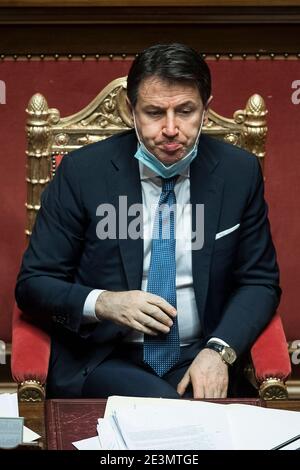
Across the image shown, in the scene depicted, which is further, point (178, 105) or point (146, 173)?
point (146, 173)

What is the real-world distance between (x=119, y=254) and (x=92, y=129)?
0.46m

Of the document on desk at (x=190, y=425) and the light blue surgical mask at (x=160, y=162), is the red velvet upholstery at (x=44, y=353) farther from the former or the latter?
the light blue surgical mask at (x=160, y=162)

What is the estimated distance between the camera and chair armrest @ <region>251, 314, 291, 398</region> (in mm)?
2537

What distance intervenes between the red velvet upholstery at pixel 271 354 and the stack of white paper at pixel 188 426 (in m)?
0.29

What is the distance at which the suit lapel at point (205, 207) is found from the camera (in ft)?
9.06

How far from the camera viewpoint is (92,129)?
303 centimetres

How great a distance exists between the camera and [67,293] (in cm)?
267

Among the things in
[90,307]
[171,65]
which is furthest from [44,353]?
[171,65]

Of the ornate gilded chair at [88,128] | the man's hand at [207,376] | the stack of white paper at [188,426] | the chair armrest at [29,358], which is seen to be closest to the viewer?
the stack of white paper at [188,426]

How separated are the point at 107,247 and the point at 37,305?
25 cm

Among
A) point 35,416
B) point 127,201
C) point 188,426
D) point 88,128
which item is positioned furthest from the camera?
point 88,128

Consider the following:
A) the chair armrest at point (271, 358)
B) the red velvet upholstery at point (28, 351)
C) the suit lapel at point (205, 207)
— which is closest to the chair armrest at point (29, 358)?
the red velvet upholstery at point (28, 351)

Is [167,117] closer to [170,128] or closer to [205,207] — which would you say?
[170,128]

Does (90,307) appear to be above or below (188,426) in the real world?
above
